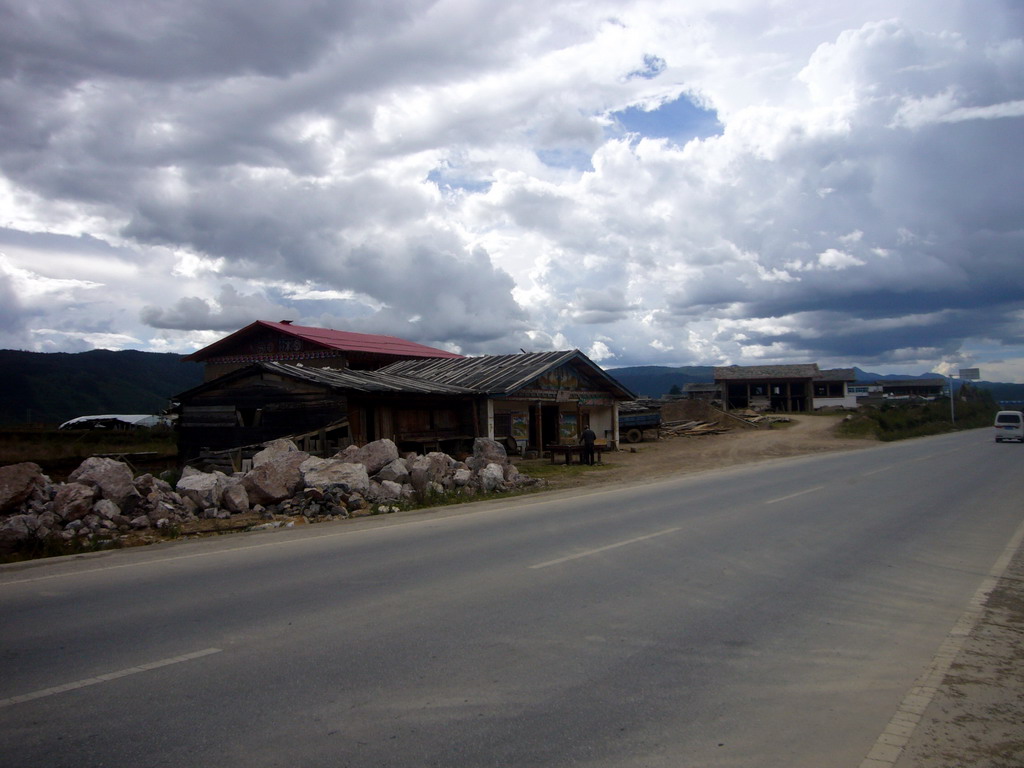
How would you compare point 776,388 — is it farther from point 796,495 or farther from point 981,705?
point 981,705

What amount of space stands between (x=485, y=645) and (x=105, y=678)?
271 cm

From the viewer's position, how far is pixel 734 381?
7756cm

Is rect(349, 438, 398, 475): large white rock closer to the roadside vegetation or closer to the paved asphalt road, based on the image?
the paved asphalt road

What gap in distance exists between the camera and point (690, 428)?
168 feet

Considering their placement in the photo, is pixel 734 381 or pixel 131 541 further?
pixel 734 381

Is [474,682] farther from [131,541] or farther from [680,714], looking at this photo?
[131,541]

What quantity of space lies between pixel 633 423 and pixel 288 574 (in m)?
37.1

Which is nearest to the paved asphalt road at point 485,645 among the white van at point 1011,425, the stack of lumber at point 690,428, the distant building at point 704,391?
the white van at point 1011,425

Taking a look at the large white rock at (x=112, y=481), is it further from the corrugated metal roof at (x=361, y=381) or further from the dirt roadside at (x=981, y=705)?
the dirt roadside at (x=981, y=705)

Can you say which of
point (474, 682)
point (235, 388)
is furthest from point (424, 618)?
point (235, 388)

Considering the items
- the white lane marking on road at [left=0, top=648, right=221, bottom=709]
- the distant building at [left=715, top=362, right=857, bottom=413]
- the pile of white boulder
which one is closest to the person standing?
the pile of white boulder

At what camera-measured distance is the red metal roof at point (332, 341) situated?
133 feet

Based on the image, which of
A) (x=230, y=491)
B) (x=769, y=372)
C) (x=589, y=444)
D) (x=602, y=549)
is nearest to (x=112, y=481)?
(x=230, y=491)

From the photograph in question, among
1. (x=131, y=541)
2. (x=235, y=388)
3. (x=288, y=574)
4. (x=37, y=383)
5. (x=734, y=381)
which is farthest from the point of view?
(x=734, y=381)
